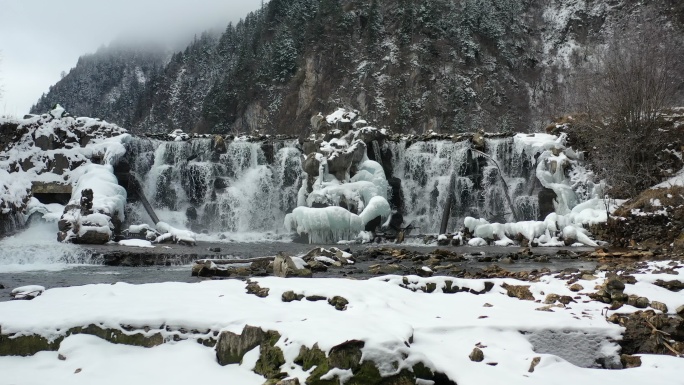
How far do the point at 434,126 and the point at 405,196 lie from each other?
86.7 feet

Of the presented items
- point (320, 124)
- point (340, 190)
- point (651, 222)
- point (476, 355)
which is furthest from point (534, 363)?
point (320, 124)

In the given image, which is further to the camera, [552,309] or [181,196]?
[181,196]

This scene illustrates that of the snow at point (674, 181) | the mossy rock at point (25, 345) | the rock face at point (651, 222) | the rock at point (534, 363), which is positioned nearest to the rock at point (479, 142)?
the snow at point (674, 181)

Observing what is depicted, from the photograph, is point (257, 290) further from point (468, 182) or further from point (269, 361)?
point (468, 182)

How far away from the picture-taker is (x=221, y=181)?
25.8 metres

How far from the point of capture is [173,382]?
→ 15.3 ft

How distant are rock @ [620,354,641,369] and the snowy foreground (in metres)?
0.08

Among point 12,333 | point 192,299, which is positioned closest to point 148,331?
point 192,299

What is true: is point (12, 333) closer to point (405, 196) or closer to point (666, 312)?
point (666, 312)

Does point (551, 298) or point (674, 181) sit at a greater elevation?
point (674, 181)

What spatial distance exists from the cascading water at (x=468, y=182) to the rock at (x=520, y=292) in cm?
1707

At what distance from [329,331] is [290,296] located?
162 centimetres

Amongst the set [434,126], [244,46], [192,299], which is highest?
[244,46]

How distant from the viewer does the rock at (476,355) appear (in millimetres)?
4867
